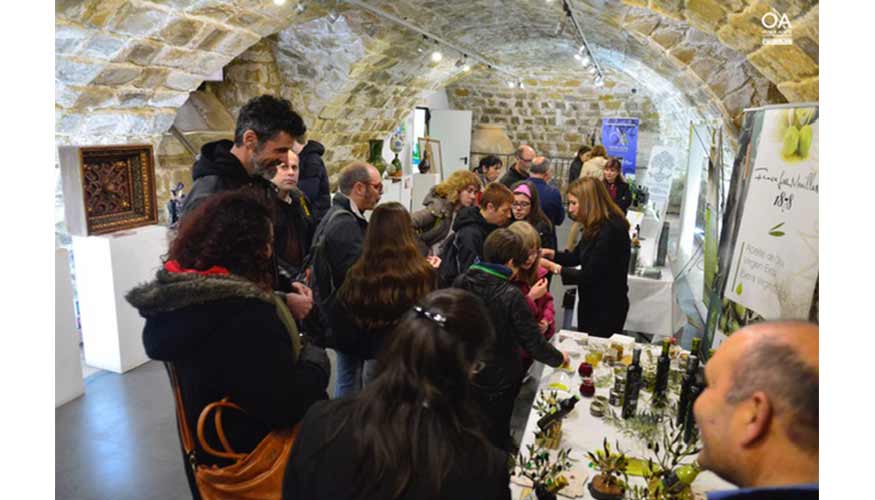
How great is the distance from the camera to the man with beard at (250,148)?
87.6 inches

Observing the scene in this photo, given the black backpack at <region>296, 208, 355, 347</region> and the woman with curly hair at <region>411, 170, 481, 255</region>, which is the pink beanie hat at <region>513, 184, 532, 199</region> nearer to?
the woman with curly hair at <region>411, 170, 481, 255</region>

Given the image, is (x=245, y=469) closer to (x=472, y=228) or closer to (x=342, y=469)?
(x=342, y=469)

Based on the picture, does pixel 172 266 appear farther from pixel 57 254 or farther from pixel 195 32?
pixel 195 32

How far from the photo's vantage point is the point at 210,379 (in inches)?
57.1

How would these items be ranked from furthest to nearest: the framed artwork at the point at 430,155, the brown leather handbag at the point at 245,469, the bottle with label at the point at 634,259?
the framed artwork at the point at 430,155, the bottle with label at the point at 634,259, the brown leather handbag at the point at 245,469

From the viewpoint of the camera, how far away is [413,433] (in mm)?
1042

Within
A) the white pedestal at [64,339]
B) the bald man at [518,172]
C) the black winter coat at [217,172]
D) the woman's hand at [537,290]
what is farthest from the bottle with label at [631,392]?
the bald man at [518,172]

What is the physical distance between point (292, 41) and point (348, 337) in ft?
13.4

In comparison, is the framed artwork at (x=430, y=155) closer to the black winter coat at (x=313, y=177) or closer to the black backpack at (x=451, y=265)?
the black winter coat at (x=313, y=177)

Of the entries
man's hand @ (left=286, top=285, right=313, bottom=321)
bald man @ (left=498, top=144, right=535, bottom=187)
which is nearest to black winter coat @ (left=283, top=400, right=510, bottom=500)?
man's hand @ (left=286, top=285, right=313, bottom=321)

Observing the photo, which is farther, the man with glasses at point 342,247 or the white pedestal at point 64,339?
the white pedestal at point 64,339

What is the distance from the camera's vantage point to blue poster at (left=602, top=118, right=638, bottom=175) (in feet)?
31.7

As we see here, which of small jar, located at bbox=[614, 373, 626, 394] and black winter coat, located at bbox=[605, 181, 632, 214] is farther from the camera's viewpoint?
black winter coat, located at bbox=[605, 181, 632, 214]

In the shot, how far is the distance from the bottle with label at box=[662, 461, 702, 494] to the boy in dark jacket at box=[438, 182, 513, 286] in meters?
1.77
